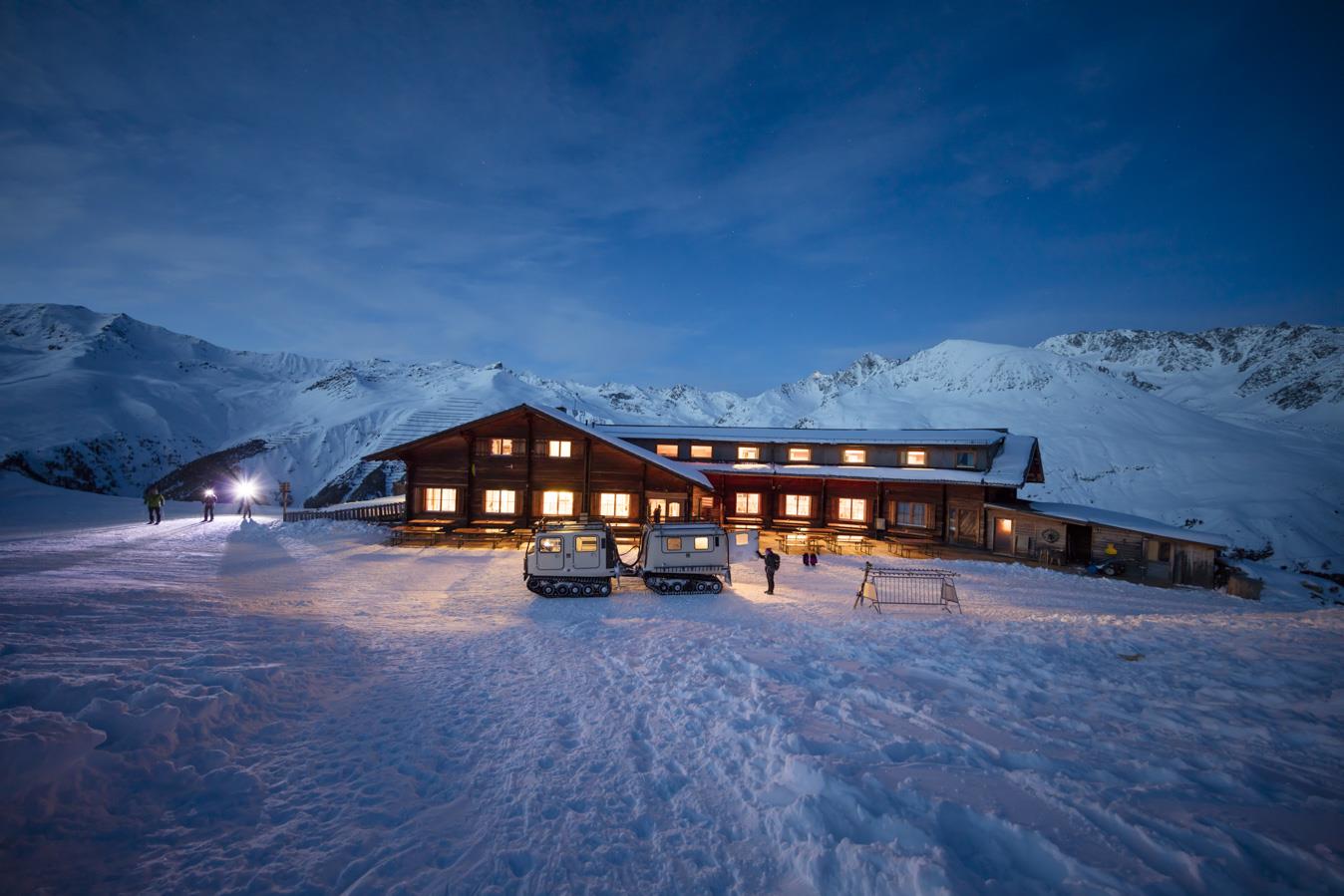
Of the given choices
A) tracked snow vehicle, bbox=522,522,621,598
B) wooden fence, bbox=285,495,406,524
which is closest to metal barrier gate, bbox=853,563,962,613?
tracked snow vehicle, bbox=522,522,621,598

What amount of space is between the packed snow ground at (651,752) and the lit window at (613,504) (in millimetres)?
14620

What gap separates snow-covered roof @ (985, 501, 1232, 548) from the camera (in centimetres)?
2128

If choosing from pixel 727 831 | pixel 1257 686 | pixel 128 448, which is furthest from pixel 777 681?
pixel 128 448

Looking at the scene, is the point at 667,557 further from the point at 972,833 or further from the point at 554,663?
the point at 972,833

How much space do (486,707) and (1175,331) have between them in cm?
25149

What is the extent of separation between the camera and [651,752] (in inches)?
276

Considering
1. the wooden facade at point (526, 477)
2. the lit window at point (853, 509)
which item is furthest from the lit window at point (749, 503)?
the wooden facade at point (526, 477)

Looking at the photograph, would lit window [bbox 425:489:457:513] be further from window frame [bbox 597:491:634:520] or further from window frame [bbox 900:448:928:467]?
window frame [bbox 900:448:928:467]

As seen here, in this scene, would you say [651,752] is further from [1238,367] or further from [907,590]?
[1238,367]

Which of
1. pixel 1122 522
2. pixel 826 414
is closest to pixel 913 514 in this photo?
pixel 1122 522

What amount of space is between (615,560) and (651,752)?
9.42 metres

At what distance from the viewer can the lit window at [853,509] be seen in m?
31.1

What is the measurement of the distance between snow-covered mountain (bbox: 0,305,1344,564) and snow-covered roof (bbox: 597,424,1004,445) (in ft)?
131

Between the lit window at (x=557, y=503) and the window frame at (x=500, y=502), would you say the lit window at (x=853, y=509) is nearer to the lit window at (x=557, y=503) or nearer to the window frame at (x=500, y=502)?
the lit window at (x=557, y=503)
